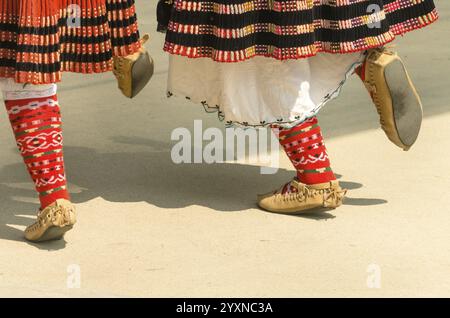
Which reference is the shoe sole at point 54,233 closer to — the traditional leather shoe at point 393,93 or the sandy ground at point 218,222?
the sandy ground at point 218,222

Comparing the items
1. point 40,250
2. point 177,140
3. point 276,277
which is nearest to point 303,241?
point 276,277

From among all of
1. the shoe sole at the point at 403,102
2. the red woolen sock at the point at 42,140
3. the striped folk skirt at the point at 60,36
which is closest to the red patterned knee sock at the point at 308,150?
the shoe sole at the point at 403,102

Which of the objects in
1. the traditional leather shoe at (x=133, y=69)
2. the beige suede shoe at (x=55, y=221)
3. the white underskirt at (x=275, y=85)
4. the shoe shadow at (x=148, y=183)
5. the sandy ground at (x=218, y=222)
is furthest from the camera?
the traditional leather shoe at (x=133, y=69)

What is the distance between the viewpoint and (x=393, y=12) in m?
3.62

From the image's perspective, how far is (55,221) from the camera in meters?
3.34

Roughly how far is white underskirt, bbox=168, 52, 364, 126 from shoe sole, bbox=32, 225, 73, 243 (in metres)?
0.59

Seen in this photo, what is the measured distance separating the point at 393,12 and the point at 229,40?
543 mm

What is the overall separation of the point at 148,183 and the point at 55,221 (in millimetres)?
683

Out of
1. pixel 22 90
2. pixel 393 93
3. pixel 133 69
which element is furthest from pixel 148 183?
pixel 393 93

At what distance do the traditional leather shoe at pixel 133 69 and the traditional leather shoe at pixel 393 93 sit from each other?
0.71 meters

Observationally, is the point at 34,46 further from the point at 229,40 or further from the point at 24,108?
the point at 229,40

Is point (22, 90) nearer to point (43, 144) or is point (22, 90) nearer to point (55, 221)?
point (43, 144)

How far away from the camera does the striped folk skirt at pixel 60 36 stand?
3.22 metres

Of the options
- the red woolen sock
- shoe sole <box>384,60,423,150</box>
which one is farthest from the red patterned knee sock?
the red woolen sock
